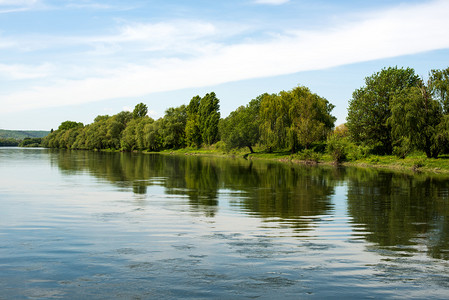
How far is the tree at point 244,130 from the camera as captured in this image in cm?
8075

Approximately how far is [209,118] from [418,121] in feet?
212

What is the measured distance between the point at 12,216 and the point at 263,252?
10.4 m

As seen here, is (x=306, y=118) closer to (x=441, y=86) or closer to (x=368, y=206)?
(x=441, y=86)

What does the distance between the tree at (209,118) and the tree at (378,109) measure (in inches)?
1972

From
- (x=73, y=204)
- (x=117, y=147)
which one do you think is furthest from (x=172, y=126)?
(x=73, y=204)

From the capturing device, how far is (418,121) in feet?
156

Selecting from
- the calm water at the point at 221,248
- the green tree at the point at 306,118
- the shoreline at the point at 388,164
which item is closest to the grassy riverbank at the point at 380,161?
the shoreline at the point at 388,164

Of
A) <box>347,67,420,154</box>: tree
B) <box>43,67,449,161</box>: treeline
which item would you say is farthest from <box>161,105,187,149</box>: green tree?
<box>347,67,420,154</box>: tree

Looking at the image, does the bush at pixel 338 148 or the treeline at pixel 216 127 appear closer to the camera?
the bush at pixel 338 148

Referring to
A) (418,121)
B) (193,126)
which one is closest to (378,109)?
(418,121)

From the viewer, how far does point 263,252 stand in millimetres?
9898

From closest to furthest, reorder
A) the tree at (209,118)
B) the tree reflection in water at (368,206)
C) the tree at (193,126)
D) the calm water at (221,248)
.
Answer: the calm water at (221,248)
the tree reflection in water at (368,206)
the tree at (209,118)
the tree at (193,126)

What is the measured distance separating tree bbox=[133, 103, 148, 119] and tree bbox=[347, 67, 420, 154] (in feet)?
325

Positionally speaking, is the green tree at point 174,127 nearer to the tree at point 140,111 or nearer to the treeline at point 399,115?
the tree at point 140,111
